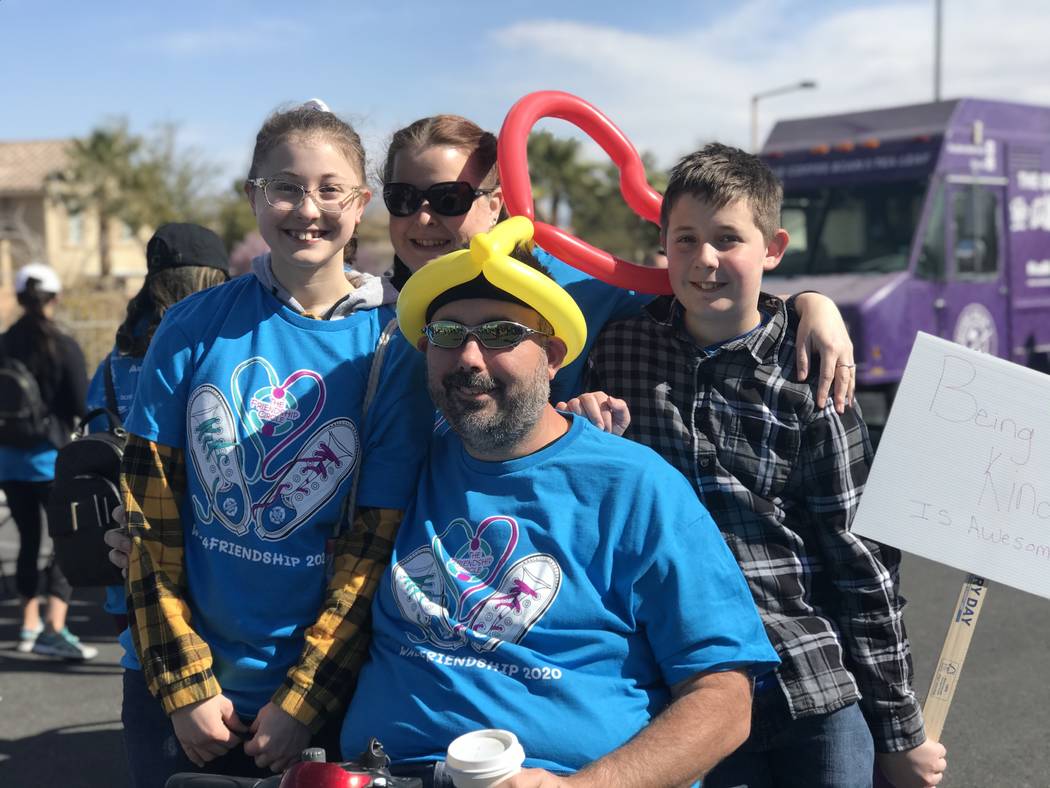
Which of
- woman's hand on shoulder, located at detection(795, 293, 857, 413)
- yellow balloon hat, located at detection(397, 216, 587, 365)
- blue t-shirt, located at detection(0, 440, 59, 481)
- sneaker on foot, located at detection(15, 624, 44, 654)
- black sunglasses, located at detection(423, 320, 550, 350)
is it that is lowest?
sneaker on foot, located at detection(15, 624, 44, 654)

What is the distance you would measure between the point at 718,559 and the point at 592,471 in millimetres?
297

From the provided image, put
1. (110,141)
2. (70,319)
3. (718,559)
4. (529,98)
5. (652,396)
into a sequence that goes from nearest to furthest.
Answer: (718,559) < (652,396) < (529,98) < (70,319) < (110,141)

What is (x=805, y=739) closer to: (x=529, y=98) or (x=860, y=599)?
(x=860, y=599)

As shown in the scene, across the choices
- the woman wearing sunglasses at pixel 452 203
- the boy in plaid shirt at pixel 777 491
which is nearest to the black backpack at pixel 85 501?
the woman wearing sunglasses at pixel 452 203

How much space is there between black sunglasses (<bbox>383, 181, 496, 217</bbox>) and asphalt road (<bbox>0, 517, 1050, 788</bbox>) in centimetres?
301

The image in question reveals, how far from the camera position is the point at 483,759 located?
1796 mm

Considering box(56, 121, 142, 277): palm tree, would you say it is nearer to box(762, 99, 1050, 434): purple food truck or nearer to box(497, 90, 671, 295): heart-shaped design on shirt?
box(762, 99, 1050, 434): purple food truck

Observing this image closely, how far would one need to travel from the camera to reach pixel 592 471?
86.8 inches

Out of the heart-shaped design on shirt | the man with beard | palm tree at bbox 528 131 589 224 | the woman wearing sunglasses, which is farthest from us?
palm tree at bbox 528 131 589 224

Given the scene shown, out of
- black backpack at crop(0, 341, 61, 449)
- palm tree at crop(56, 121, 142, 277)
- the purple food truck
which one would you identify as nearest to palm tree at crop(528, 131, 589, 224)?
palm tree at crop(56, 121, 142, 277)

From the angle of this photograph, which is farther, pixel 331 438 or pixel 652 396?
pixel 652 396

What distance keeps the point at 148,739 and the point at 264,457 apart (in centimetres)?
67

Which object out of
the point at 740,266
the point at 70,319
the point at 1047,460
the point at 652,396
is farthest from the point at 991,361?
the point at 70,319

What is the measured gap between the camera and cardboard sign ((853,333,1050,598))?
2344mm
